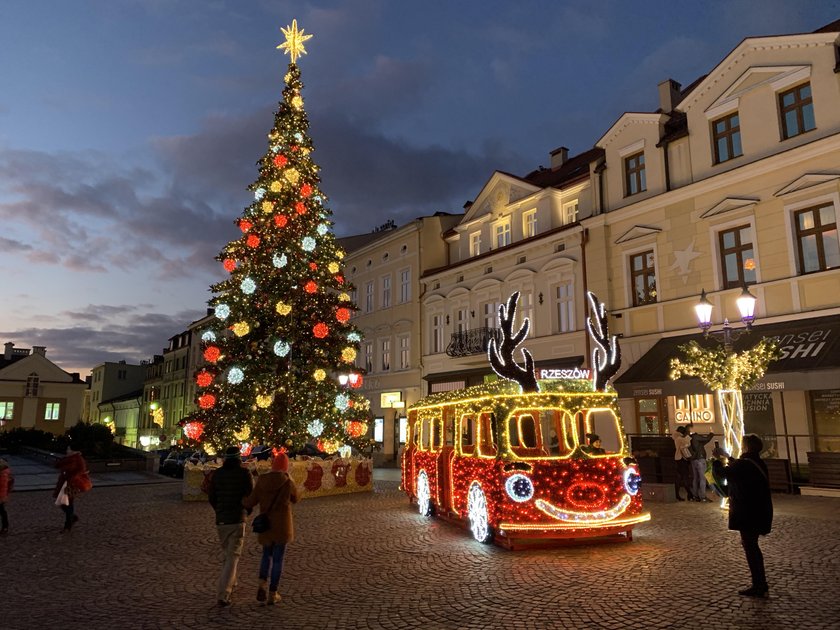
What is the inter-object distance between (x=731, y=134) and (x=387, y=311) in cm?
1962

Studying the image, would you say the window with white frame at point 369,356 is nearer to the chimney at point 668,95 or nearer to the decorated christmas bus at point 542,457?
the chimney at point 668,95

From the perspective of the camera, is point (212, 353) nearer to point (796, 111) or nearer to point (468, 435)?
point (468, 435)

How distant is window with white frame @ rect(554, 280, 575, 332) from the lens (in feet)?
79.4

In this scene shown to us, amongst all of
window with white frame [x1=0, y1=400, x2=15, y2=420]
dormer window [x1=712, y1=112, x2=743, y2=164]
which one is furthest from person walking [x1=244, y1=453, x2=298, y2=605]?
window with white frame [x1=0, y1=400, x2=15, y2=420]

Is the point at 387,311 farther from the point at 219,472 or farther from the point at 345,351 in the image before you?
the point at 219,472

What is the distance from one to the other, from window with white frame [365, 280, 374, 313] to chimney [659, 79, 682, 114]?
18554 mm

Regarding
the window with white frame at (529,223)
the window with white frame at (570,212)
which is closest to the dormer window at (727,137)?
the window with white frame at (570,212)

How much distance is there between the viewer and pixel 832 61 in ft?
56.4

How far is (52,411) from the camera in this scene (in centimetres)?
6262

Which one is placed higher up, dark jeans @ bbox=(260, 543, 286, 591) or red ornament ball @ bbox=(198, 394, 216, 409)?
red ornament ball @ bbox=(198, 394, 216, 409)

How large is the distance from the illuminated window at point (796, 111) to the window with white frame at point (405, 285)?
1898 centimetres

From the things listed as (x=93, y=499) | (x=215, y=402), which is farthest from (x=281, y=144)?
(x=93, y=499)

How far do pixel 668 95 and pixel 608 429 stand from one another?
18.4 meters

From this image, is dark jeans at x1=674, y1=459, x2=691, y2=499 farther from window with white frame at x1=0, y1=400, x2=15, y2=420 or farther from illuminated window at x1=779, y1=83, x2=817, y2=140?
window with white frame at x1=0, y1=400, x2=15, y2=420
